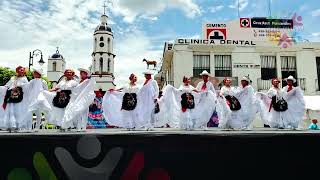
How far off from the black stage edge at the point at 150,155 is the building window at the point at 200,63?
66.0 ft

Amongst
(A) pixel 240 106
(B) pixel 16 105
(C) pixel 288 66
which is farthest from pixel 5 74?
(A) pixel 240 106

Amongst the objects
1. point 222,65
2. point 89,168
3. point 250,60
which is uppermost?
point 250,60

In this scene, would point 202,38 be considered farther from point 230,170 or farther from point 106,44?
point 106,44

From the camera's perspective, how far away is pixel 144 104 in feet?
30.5

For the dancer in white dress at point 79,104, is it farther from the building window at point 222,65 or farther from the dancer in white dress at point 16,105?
the building window at point 222,65

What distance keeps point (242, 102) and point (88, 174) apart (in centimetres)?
577

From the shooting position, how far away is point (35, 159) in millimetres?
5090

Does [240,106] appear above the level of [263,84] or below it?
below

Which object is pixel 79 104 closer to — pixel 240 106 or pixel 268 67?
pixel 240 106

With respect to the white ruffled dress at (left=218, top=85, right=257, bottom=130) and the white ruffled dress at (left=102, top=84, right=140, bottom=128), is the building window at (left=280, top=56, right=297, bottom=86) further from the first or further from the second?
the white ruffled dress at (left=102, top=84, right=140, bottom=128)

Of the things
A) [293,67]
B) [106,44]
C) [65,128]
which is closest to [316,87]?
[293,67]

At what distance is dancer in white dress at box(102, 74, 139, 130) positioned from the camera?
9227 mm

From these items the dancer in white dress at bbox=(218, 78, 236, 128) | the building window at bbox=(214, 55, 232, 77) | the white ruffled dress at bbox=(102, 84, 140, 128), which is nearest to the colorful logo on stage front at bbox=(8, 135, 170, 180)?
the white ruffled dress at bbox=(102, 84, 140, 128)

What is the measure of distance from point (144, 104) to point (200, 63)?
1667 centimetres
